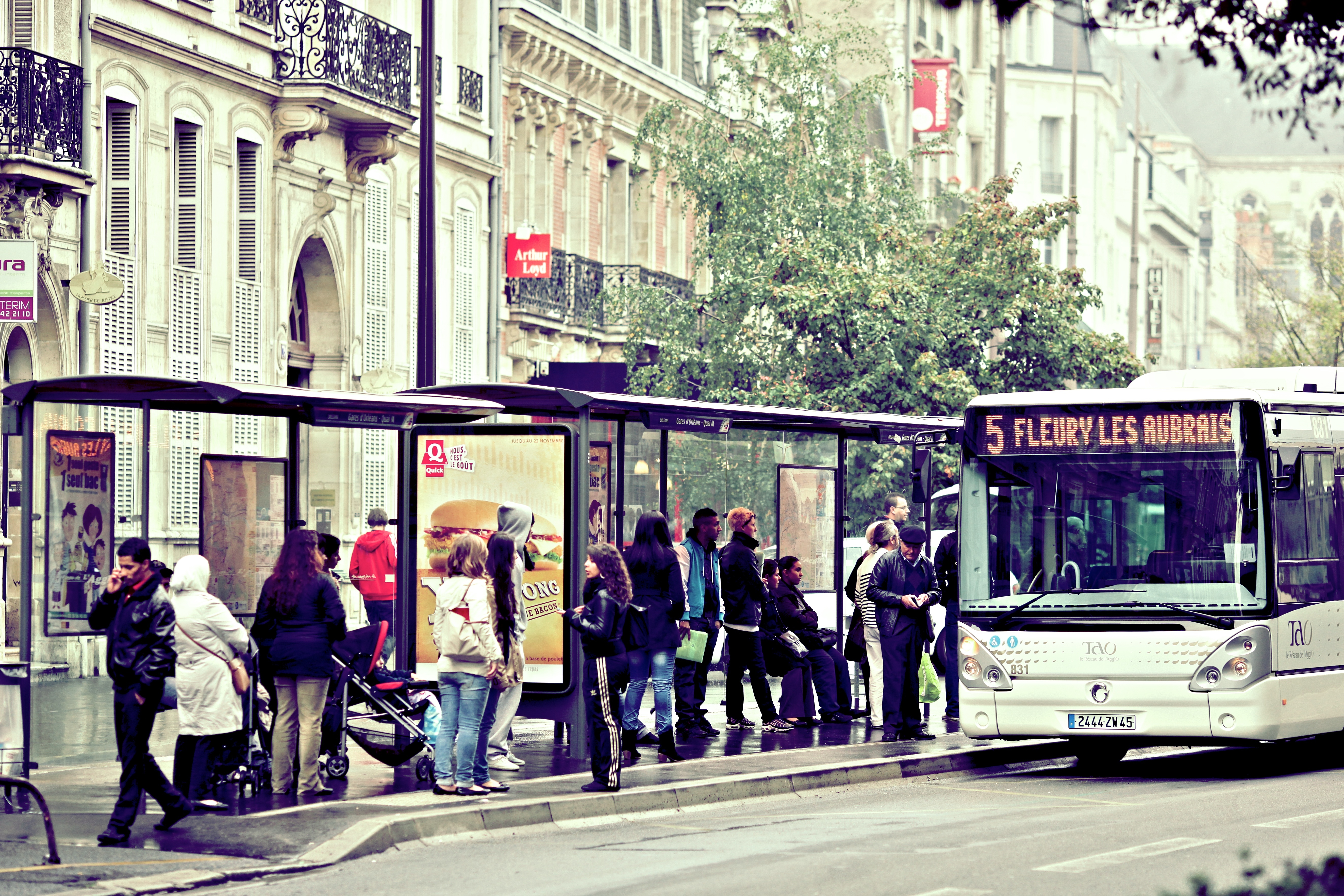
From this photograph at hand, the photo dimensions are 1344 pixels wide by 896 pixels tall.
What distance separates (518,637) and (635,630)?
4.31 feet

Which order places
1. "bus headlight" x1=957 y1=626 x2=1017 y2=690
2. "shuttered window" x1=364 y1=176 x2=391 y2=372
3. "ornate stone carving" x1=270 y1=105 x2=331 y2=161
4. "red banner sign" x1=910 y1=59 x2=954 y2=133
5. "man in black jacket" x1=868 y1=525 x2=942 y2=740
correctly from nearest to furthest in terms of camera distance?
"bus headlight" x1=957 y1=626 x2=1017 y2=690 < "man in black jacket" x1=868 y1=525 x2=942 y2=740 < "ornate stone carving" x1=270 y1=105 x2=331 y2=161 < "shuttered window" x1=364 y1=176 x2=391 y2=372 < "red banner sign" x1=910 y1=59 x2=954 y2=133

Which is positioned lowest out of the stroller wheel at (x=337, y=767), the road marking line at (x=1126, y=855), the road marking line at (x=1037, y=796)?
the road marking line at (x=1037, y=796)

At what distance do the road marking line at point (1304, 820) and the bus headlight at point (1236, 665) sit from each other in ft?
6.19

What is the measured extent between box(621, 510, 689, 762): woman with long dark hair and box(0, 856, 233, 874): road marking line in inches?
180

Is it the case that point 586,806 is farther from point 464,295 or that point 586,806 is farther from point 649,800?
point 464,295

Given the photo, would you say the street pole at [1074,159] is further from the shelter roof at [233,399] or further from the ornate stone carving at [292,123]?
the shelter roof at [233,399]

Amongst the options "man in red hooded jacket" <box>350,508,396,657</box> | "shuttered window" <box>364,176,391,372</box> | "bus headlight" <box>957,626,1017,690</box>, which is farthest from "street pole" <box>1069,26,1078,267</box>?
"bus headlight" <box>957,626,1017,690</box>

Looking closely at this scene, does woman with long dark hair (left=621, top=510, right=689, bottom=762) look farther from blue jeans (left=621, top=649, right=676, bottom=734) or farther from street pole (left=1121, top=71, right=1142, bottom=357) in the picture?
street pole (left=1121, top=71, right=1142, bottom=357)

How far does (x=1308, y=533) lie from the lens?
15406mm

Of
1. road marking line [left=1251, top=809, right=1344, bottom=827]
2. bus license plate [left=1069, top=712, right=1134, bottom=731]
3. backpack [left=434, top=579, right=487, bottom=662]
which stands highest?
backpack [left=434, top=579, right=487, bottom=662]

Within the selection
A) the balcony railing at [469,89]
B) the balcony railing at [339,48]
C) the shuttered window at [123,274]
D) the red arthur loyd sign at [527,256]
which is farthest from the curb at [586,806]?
the red arthur loyd sign at [527,256]

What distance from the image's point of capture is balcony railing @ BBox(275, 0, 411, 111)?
2770cm

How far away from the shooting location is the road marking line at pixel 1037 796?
13445 mm

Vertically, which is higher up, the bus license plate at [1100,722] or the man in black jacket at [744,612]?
the man in black jacket at [744,612]
